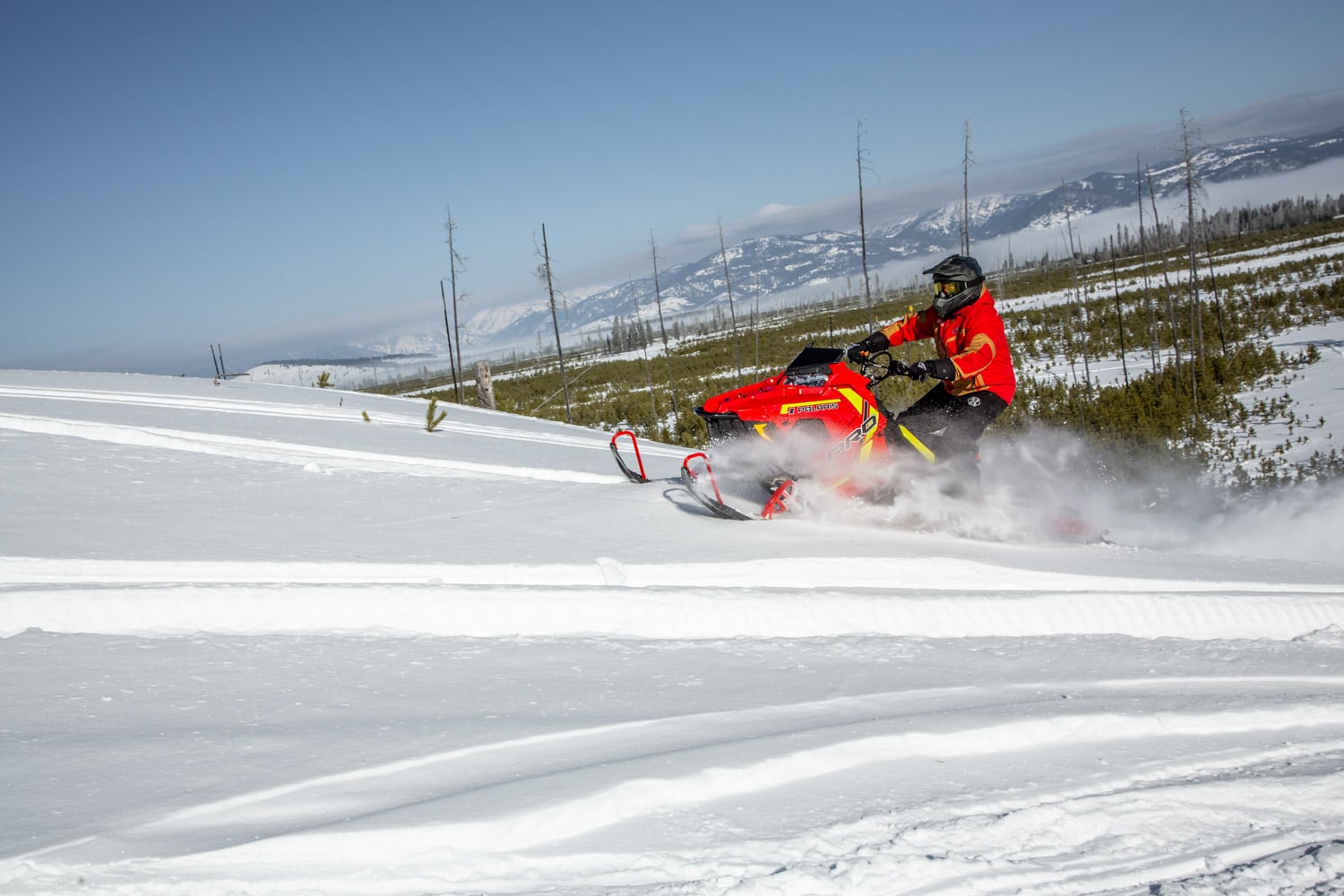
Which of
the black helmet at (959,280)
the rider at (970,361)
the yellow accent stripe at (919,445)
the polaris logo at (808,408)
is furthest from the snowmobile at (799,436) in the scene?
the black helmet at (959,280)

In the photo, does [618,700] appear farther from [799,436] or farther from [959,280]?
[959,280]

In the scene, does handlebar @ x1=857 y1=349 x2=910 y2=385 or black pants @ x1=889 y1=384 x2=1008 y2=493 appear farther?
black pants @ x1=889 y1=384 x2=1008 y2=493

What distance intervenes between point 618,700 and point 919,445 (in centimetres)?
386

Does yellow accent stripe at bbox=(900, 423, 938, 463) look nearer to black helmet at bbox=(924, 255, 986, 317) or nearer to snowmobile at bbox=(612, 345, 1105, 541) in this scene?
snowmobile at bbox=(612, 345, 1105, 541)

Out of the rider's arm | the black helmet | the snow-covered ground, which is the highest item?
the black helmet

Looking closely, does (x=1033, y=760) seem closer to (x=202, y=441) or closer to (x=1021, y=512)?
(x=1021, y=512)

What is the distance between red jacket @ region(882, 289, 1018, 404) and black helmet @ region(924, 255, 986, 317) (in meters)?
0.06

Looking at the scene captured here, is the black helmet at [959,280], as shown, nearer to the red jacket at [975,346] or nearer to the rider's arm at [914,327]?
the red jacket at [975,346]

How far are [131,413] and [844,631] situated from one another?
22.3ft

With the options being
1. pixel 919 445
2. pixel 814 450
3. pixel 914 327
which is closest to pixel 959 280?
pixel 914 327

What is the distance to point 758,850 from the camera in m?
1.91

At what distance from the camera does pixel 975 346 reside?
19.3 ft

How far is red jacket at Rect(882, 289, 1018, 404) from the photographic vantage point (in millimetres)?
5840

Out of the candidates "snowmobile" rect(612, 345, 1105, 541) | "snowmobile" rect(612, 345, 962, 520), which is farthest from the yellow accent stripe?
"snowmobile" rect(612, 345, 962, 520)
